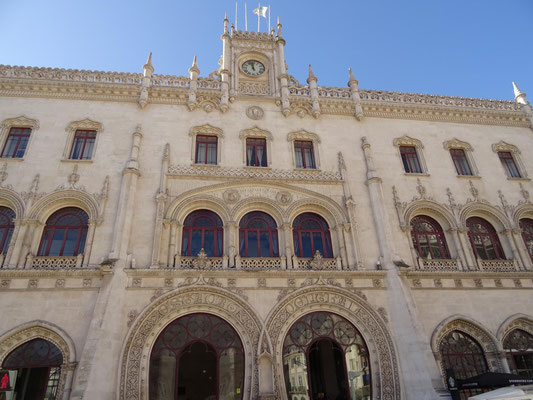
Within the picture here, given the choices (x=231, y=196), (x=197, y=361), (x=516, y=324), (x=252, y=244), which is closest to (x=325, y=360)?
(x=197, y=361)

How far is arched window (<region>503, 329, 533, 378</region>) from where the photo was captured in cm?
1598

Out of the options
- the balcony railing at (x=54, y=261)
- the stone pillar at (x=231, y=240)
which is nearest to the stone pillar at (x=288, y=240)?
the stone pillar at (x=231, y=240)

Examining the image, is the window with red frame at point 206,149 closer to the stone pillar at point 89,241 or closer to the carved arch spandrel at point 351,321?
the stone pillar at point 89,241

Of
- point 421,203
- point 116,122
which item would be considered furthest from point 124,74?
point 421,203

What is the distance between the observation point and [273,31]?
24812mm

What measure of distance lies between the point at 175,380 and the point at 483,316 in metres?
14.2

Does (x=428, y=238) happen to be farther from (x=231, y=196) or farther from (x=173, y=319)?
(x=173, y=319)

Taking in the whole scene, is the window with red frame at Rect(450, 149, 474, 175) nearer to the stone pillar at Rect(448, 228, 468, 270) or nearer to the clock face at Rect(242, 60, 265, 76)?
the stone pillar at Rect(448, 228, 468, 270)

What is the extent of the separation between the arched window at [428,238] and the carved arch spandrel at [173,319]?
31.3 feet

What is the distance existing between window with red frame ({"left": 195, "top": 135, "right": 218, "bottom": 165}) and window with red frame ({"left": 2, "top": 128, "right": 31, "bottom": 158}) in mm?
8795

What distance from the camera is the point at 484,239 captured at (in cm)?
1945

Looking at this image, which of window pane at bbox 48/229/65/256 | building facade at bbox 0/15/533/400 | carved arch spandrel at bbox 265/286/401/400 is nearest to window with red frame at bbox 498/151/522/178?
building facade at bbox 0/15/533/400

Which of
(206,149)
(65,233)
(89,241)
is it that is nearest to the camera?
(89,241)

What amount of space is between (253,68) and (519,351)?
21.2 meters
